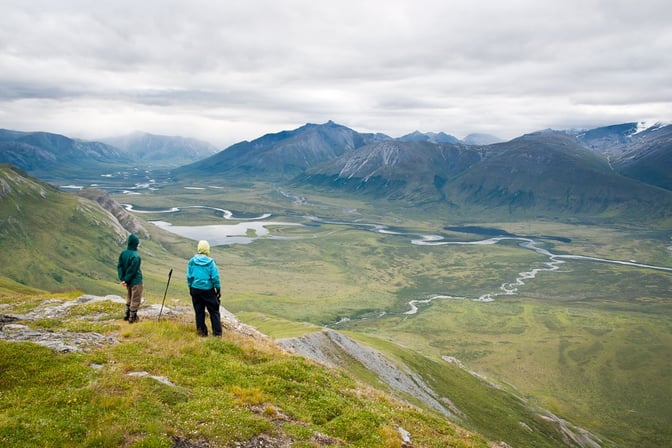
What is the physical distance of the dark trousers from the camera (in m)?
23.4

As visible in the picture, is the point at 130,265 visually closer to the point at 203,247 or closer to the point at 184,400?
the point at 203,247

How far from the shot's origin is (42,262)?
158 meters

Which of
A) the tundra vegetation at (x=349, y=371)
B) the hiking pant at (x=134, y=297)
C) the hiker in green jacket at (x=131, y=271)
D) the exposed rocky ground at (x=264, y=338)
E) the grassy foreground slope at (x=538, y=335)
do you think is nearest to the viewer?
the tundra vegetation at (x=349, y=371)

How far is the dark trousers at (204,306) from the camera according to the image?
A: 23428 millimetres

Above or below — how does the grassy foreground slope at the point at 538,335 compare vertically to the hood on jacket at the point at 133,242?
below

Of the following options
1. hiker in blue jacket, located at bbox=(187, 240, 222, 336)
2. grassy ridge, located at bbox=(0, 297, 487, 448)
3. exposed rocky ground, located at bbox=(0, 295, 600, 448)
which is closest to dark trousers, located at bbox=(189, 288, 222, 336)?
hiker in blue jacket, located at bbox=(187, 240, 222, 336)

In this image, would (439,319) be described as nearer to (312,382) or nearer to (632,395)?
(632,395)

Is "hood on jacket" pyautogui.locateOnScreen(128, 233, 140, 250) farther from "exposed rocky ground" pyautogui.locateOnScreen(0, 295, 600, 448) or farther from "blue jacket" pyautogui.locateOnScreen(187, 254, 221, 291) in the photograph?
"exposed rocky ground" pyautogui.locateOnScreen(0, 295, 600, 448)

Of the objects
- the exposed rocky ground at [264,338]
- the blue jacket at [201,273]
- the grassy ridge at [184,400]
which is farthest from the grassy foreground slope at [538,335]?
the blue jacket at [201,273]

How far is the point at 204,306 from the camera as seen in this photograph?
24266mm

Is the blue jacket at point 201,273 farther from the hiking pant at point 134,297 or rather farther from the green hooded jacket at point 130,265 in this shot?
the hiking pant at point 134,297

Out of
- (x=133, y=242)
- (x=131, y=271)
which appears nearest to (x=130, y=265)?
(x=131, y=271)

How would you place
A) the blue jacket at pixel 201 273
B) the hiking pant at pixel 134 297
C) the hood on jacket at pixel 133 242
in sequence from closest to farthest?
the blue jacket at pixel 201 273 → the hood on jacket at pixel 133 242 → the hiking pant at pixel 134 297

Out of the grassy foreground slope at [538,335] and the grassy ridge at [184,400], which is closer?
the grassy ridge at [184,400]
